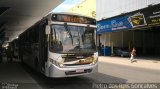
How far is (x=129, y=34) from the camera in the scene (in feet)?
153

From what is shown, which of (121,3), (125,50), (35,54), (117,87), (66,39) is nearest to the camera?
(117,87)

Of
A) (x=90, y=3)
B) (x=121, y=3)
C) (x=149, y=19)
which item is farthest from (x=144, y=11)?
(x=90, y=3)

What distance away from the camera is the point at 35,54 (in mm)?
16172

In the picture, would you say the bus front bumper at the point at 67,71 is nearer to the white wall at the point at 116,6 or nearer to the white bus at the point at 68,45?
the white bus at the point at 68,45

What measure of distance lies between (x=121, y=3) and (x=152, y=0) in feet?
26.4

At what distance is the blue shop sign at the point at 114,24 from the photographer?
36062 mm

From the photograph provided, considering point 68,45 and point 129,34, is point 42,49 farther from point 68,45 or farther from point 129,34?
point 129,34

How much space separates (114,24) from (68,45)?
27.6 m

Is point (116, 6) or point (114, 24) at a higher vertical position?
point (116, 6)

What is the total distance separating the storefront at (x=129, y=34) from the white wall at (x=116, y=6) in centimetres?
78

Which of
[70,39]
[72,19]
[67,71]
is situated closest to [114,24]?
[72,19]

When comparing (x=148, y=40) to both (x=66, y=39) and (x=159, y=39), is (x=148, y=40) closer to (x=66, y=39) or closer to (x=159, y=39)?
(x=159, y=39)

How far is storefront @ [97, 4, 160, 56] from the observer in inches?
1356

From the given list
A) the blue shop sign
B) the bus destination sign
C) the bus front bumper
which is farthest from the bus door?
the blue shop sign
